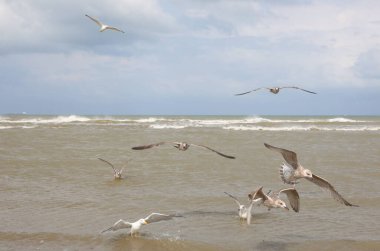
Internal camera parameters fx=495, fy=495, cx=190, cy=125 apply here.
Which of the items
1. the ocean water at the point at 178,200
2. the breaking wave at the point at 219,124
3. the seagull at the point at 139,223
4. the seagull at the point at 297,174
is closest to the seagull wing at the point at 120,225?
the seagull at the point at 139,223

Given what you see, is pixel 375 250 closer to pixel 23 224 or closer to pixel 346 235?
pixel 346 235

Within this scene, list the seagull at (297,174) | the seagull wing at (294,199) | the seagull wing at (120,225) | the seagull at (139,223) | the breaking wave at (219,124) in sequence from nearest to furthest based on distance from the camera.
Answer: the seagull at (297,174), the seagull wing at (120,225), the seagull at (139,223), the seagull wing at (294,199), the breaking wave at (219,124)

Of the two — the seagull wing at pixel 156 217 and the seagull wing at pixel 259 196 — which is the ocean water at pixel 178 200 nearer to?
the seagull wing at pixel 156 217

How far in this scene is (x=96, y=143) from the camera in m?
20.3

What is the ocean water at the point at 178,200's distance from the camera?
7.52 meters

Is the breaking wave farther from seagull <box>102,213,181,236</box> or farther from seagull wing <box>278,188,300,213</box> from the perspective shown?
seagull <box>102,213,181,236</box>

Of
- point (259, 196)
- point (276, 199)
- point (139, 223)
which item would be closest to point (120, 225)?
point (139, 223)

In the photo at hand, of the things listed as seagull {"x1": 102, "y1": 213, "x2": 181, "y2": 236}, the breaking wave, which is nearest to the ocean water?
seagull {"x1": 102, "y1": 213, "x2": 181, "y2": 236}

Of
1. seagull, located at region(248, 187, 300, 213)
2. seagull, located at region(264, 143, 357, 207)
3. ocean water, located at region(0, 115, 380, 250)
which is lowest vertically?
ocean water, located at region(0, 115, 380, 250)

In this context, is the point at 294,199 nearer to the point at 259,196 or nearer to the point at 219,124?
the point at 259,196

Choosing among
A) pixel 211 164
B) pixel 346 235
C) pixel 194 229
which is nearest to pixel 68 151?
pixel 211 164

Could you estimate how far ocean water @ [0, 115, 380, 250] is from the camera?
752cm

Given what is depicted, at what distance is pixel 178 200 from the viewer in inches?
393

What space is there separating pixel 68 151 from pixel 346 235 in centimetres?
1153
